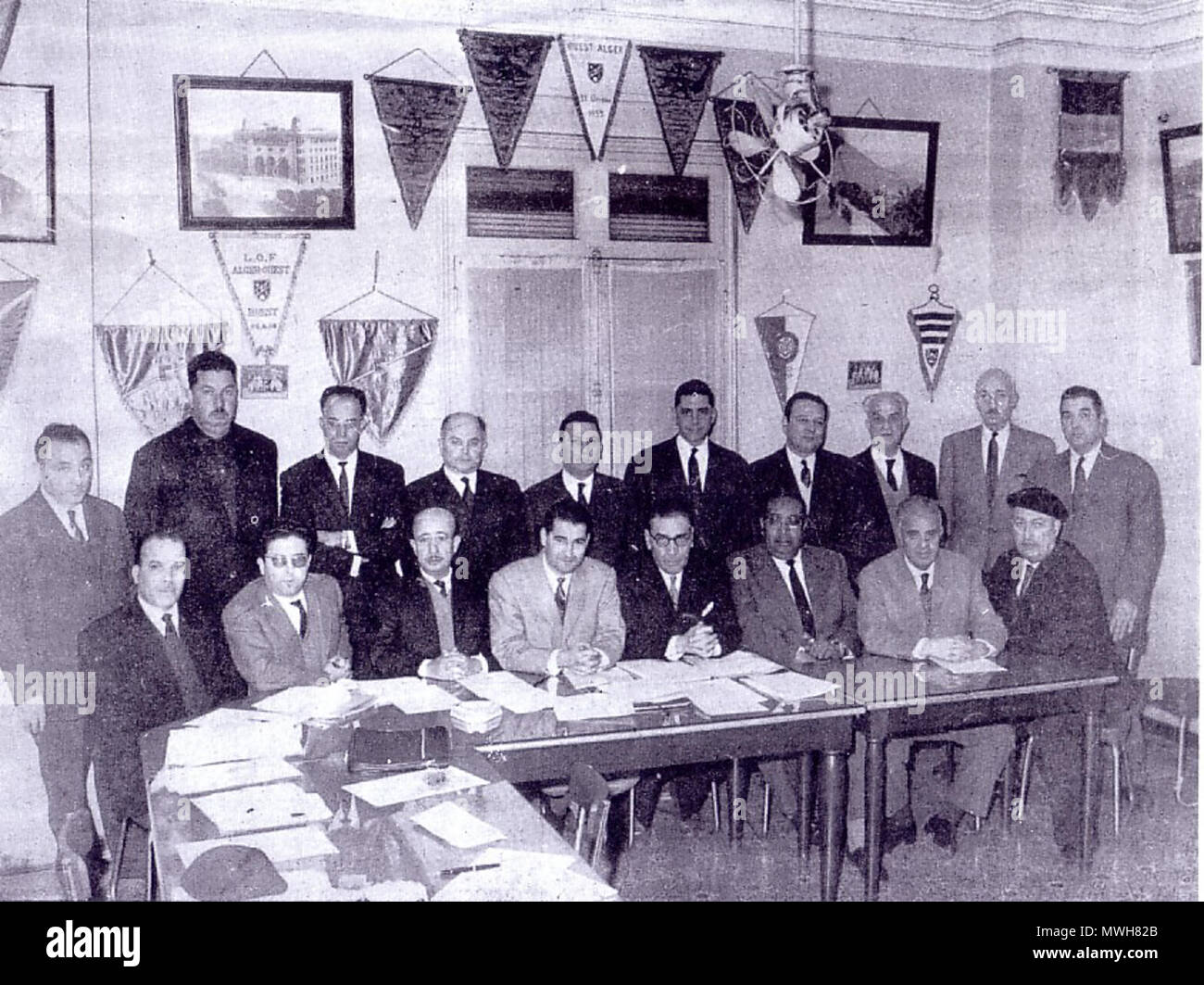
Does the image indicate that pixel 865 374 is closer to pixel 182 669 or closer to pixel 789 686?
pixel 789 686

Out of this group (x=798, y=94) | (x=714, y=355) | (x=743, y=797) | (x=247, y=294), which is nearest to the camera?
(x=798, y=94)

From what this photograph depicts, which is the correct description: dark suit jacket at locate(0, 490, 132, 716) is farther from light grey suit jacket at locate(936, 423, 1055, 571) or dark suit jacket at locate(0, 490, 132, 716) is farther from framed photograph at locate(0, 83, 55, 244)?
light grey suit jacket at locate(936, 423, 1055, 571)

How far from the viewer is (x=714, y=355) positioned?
18.2ft

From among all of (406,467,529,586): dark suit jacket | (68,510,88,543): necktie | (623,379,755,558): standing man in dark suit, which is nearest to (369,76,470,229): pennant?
(406,467,529,586): dark suit jacket

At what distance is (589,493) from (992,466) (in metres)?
1.73

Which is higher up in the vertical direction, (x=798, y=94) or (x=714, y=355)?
(x=798, y=94)

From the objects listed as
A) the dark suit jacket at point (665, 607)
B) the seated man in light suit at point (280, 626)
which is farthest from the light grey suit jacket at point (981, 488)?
the seated man in light suit at point (280, 626)

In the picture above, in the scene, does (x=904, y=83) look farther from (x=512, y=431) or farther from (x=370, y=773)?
(x=370, y=773)

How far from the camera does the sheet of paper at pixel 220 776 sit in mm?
2738

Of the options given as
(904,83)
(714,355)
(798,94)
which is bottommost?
(714,355)

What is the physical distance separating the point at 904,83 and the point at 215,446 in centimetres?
345

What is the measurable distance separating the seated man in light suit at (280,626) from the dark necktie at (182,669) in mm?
169

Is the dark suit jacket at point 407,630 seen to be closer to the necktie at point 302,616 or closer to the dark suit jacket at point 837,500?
the necktie at point 302,616
